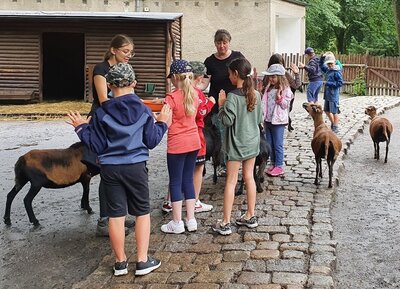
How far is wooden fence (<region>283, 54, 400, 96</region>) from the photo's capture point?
24.6 metres

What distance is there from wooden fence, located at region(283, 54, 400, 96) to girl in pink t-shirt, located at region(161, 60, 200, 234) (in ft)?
67.6

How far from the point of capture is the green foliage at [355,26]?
35969mm

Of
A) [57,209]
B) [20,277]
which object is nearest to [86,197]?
[57,209]

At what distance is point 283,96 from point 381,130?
108 inches

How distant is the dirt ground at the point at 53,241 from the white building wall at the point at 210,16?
16834mm

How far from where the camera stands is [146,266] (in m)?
4.47

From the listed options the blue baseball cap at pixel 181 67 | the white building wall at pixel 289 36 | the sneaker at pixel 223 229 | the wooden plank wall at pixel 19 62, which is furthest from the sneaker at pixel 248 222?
the white building wall at pixel 289 36

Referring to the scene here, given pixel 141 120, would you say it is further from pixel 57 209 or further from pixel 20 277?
pixel 57 209

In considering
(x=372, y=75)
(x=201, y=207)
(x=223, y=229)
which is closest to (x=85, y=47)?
(x=372, y=75)

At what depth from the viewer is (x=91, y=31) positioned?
1983 cm

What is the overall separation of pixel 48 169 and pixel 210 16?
20044 mm

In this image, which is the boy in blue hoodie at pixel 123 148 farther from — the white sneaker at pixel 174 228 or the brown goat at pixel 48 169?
the brown goat at pixel 48 169

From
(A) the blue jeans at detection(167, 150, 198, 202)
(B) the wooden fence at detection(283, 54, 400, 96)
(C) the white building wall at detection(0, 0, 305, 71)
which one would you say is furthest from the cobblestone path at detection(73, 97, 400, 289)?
(B) the wooden fence at detection(283, 54, 400, 96)

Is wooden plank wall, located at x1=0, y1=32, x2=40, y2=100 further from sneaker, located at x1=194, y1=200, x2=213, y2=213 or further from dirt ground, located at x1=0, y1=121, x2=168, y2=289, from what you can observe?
sneaker, located at x1=194, y1=200, x2=213, y2=213
